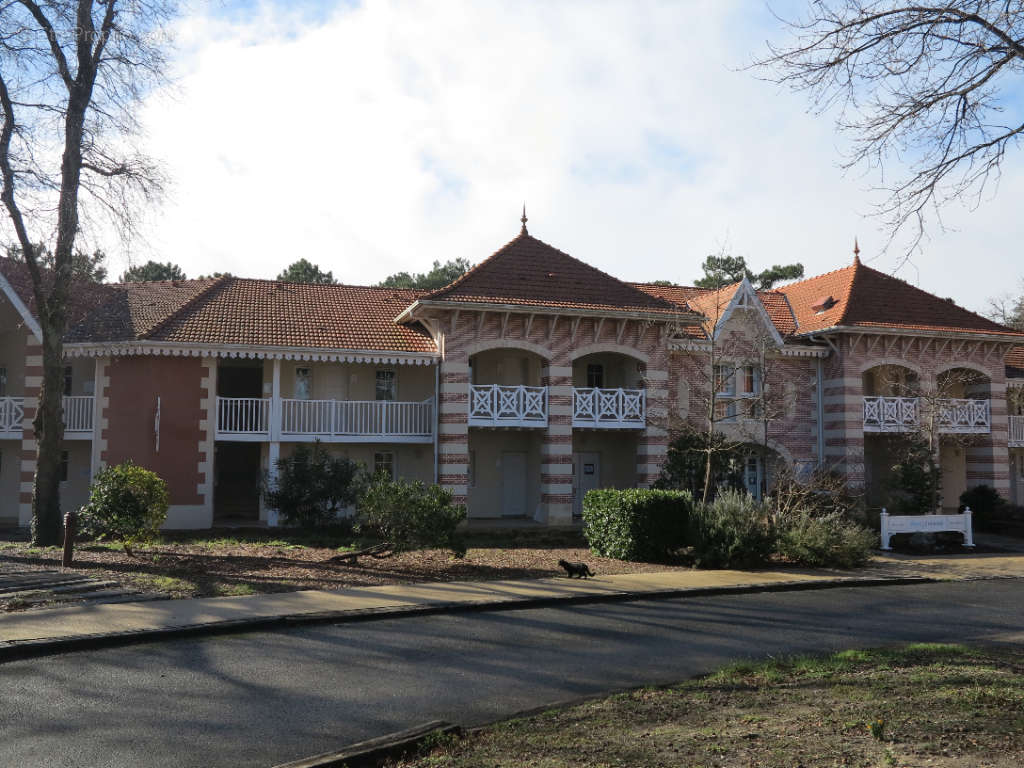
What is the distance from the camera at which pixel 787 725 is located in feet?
19.5

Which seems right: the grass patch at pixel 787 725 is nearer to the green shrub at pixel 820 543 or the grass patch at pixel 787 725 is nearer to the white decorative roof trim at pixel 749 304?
the green shrub at pixel 820 543

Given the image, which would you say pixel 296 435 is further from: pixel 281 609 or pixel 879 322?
pixel 879 322

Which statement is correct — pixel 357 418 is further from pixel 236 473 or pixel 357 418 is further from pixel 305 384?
pixel 236 473

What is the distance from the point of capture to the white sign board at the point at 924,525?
66.3 ft

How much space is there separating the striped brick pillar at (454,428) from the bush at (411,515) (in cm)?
781

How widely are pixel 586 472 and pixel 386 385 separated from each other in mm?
6534

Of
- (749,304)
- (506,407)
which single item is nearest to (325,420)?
(506,407)

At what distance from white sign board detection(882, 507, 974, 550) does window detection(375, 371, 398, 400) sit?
1336cm

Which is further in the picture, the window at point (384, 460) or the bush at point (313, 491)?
the window at point (384, 460)

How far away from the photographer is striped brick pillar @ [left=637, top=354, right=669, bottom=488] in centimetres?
2414

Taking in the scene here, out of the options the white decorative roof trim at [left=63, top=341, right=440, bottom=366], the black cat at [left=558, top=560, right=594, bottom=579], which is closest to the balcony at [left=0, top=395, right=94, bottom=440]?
the white decorative roof trim at [left=63, top=341, right=440, bottom=366]

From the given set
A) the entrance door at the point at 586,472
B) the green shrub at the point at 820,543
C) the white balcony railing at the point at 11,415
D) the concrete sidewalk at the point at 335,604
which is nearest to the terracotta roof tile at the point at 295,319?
the white balcony railing at the point at 11,415

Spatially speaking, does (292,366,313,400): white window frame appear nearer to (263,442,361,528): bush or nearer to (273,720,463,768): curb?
(263,442,361,528): bush

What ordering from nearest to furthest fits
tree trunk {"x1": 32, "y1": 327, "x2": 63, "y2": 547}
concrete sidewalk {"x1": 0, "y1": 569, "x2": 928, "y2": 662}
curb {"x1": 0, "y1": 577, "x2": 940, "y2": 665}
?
1. curb {"x1": 0, "y1": 577, "x2": 940, "y2": 665}
2. concrete sidewalk {"x1": 0, "y1": 569, "x2": 928, "y2": 662}
3. tree trunk {"x1": 32, "y1": 327, "x2": 63, "y2": 547}
